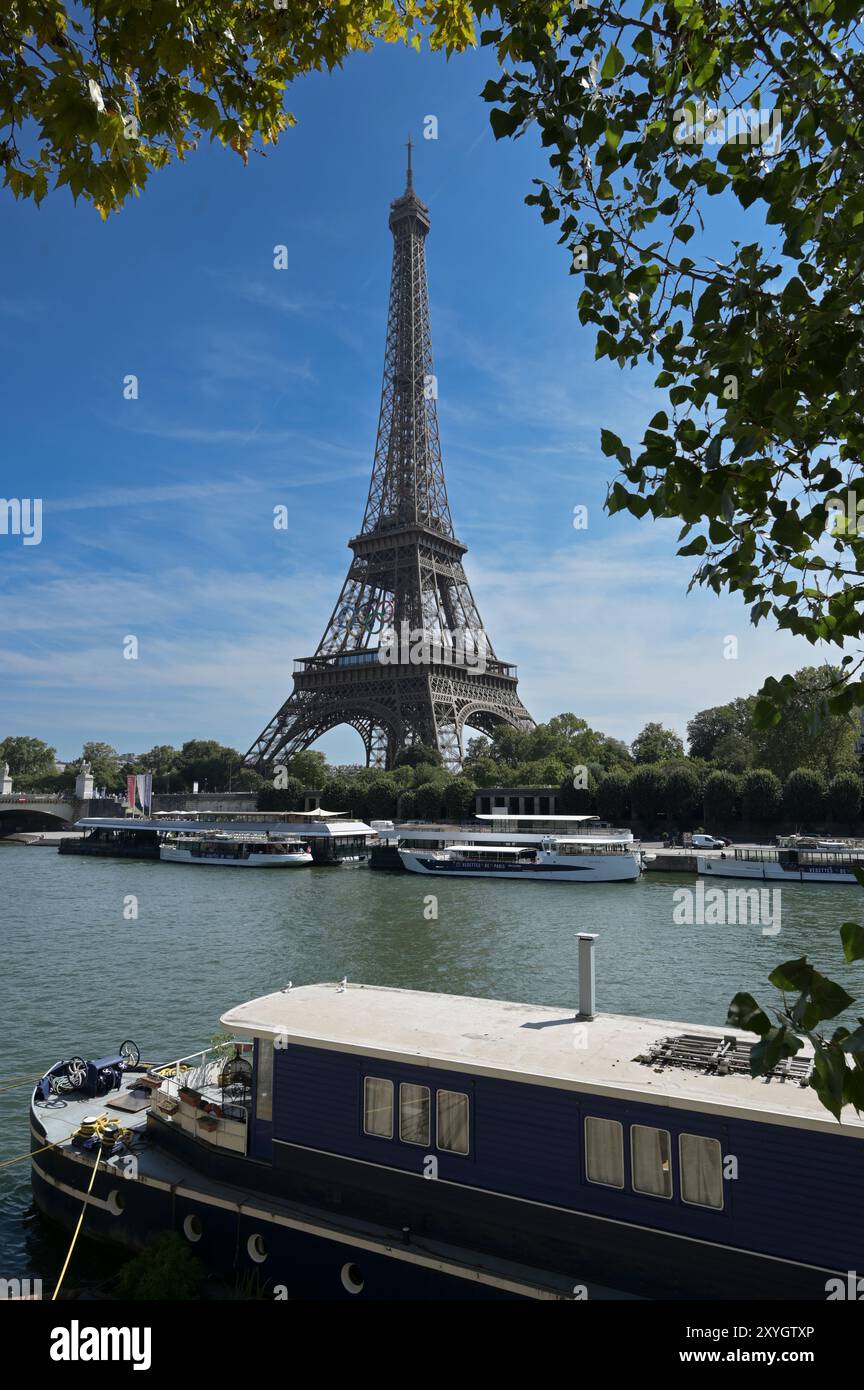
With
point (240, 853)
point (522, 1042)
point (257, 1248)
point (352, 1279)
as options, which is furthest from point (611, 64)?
point (240, 853)

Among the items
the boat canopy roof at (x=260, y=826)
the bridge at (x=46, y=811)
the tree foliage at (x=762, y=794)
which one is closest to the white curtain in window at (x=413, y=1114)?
the boat canopy roof at (x=260, y=826)

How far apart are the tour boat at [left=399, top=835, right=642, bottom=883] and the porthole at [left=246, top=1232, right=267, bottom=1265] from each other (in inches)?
1612

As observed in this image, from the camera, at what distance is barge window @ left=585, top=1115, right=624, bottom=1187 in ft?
27.0

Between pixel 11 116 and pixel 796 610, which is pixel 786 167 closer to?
pixel 796 610

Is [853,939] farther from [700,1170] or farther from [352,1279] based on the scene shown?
[352,1279]

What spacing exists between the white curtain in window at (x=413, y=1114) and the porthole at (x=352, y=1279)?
1.40m

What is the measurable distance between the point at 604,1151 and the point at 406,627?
3005 inches

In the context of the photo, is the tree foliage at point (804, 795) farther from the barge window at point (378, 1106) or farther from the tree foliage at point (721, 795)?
the barge window at point (378, 1106)

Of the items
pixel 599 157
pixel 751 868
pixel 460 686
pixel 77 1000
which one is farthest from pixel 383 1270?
pixel 460 686

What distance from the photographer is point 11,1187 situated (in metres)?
13.0

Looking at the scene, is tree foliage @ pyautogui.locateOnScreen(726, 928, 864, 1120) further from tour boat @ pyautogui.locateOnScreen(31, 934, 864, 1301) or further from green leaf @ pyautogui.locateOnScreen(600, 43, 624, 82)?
tour boat @ pyautogui.locateOnScreen(31, 934, 864, 1301)

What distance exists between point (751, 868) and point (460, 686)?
40.1 meters

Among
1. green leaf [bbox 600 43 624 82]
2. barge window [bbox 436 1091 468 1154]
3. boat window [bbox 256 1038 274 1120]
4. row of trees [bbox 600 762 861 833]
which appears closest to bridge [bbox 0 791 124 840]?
row of trees [bbox 600 762 861 833]

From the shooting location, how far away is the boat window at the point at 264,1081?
10102 millimetres
